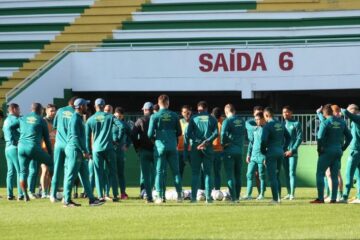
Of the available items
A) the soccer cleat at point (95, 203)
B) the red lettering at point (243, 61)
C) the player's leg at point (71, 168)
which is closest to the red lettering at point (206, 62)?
the red lettering at point (243, 61)

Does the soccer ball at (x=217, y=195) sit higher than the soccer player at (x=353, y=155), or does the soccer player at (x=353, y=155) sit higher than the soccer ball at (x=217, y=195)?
the soccer player at (x=353, y=155)

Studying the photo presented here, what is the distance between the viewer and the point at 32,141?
19.7 metres

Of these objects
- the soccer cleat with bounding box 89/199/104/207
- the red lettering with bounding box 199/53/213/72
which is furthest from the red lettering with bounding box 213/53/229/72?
the soccer cleat with bounding box 89/199/104/207

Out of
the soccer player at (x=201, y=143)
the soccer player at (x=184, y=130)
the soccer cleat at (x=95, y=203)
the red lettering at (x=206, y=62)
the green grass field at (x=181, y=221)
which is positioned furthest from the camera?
the red lettering at (x=206, y=62)

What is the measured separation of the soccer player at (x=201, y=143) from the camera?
1922 cm

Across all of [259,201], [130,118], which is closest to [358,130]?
[259,201]

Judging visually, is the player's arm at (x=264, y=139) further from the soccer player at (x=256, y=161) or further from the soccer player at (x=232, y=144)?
the soccer player at (x=256, y=161)

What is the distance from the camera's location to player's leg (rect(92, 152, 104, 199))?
19.1 meters

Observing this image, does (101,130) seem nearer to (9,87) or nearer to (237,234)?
(237,234)

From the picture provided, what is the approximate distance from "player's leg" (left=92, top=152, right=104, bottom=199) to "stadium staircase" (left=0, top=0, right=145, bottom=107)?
14.0 metres

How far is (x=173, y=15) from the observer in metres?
33.0

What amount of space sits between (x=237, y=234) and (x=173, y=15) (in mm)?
20274

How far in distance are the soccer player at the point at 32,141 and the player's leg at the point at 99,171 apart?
924mm

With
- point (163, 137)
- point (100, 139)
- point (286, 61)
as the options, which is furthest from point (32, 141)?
point (286, 61)
